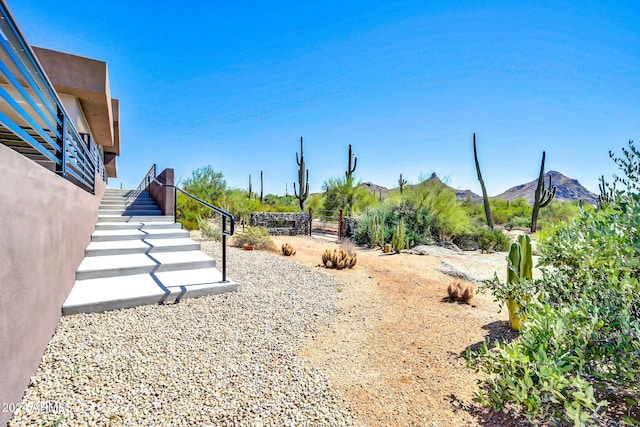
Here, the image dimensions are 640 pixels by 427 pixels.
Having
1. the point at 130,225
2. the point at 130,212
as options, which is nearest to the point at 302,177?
the point at 130,212

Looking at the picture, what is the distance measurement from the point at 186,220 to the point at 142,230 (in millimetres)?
5801

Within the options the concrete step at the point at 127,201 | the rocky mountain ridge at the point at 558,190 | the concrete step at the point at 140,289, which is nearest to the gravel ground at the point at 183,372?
the concrete step at the point at 140,289

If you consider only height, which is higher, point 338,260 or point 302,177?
point 302,177

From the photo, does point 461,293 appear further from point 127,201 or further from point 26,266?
point 127,201

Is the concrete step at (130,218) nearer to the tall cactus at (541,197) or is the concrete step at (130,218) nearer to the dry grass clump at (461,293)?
the dry grass clump at (461,293)

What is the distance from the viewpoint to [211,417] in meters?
1.99

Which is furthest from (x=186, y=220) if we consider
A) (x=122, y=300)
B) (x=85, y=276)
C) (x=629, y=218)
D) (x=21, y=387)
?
(x=629, y=218)

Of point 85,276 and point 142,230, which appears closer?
point 85,276

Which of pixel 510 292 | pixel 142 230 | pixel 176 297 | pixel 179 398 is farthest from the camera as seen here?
pixel 142 230

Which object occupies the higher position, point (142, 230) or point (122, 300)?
point (142, 230)

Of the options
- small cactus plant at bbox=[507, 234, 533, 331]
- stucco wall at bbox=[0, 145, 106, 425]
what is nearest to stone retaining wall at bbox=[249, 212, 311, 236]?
stucco wall at bbox=[0, 145, 106, 425]

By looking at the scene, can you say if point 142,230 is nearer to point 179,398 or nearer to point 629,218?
point 179,398

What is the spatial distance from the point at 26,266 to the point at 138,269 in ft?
7.85

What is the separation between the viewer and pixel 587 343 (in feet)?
4.83
